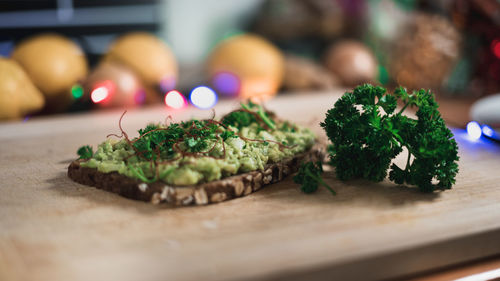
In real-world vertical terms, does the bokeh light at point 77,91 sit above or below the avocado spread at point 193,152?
above

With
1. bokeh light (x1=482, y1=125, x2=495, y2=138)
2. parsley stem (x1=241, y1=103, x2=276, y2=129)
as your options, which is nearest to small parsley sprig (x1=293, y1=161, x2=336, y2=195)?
parsley stem (x1=241, y1=103, x2=276, y2=129)

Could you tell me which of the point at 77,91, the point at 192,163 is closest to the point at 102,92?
the point at 77,91

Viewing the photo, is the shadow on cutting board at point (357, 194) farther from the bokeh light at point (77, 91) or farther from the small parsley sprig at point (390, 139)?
the bokeh light at point (77, 91)

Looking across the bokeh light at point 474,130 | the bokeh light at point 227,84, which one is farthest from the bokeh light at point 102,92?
the bokeh light at point 474,130

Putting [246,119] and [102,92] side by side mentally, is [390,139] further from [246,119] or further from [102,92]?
[102,92]

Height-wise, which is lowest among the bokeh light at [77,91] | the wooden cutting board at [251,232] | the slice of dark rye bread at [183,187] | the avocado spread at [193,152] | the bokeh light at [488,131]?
the wooden cutting board at [251,232]

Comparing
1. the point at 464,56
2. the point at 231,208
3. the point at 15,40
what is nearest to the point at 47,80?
the point at 15,40
